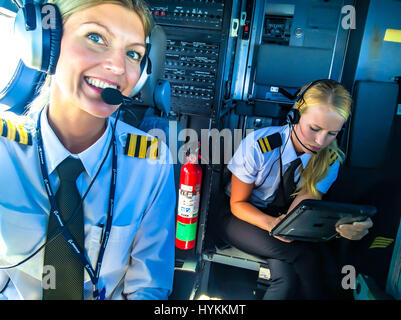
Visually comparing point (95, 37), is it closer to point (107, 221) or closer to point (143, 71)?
point (143, 71)

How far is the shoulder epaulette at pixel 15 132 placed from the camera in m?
0.74

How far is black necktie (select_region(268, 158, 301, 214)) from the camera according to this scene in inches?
64.5

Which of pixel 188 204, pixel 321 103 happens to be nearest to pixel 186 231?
pixel 188 204

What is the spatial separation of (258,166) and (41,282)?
120 cm

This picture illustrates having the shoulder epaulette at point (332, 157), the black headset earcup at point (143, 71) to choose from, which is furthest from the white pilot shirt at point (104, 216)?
the shoulder epaulette at point (332, 157)

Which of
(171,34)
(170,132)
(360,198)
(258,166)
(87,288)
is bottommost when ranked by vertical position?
(360,198)

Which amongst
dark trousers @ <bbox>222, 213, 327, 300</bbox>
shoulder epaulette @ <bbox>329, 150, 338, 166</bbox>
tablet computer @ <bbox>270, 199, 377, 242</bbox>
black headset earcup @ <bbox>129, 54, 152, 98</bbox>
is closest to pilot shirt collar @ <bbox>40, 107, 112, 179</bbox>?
black headset earcup @ <bbox>129, 54, 152, 98</bbox>

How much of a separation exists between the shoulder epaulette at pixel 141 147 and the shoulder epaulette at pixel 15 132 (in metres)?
0.29

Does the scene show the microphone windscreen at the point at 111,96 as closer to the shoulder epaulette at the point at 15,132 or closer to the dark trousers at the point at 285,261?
the shoulder epaulette at the point at 15,132

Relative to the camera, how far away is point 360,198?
221 centimetres

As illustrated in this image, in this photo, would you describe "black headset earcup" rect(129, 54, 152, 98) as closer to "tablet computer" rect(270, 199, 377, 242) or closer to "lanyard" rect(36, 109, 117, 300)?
"lanyard" rect(36, 109, 117, 300)

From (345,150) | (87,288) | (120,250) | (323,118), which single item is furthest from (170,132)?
(345,150)

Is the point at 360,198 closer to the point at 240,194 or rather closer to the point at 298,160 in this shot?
the point at 298,160

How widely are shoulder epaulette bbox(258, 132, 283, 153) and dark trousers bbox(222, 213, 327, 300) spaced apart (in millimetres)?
469
